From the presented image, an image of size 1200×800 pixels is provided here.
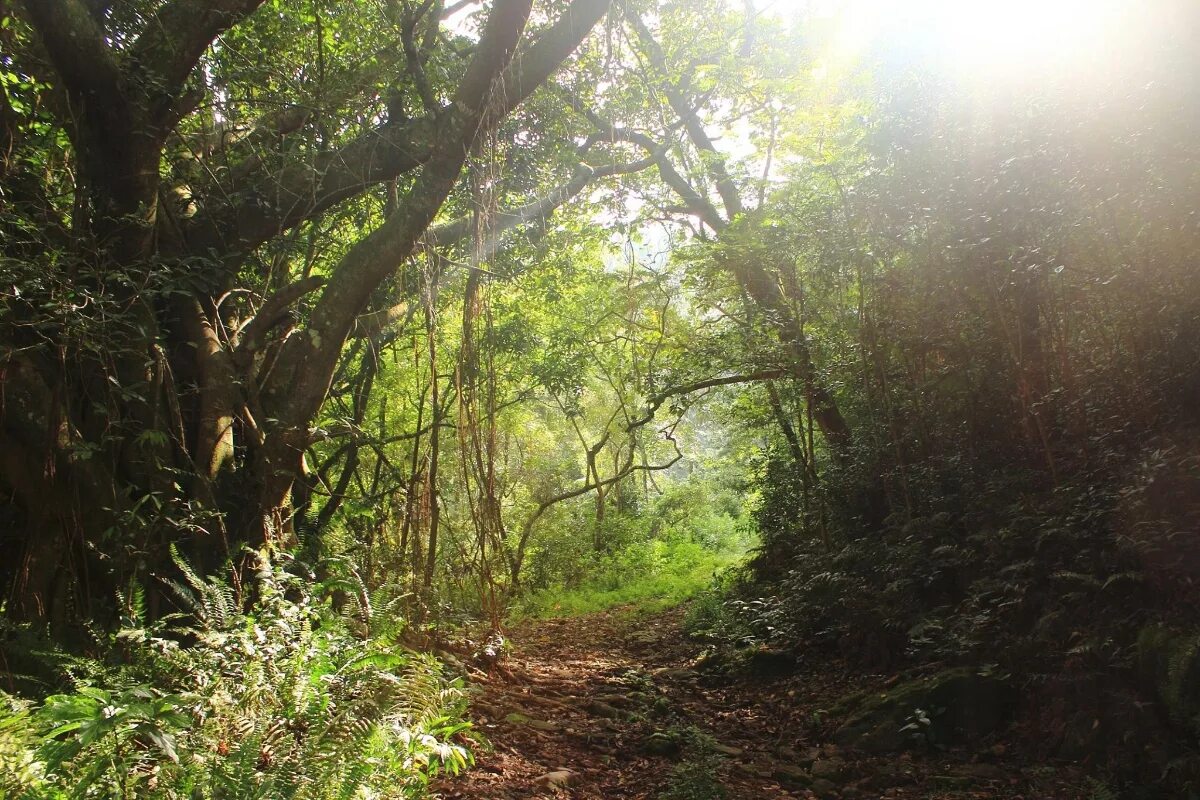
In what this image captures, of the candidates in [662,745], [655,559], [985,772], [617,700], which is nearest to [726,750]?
[662,745]

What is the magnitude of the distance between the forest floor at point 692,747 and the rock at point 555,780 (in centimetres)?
1

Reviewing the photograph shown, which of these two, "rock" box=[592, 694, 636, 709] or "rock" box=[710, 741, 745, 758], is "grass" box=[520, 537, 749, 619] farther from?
"rock" box=[710, 741, 745, 758]

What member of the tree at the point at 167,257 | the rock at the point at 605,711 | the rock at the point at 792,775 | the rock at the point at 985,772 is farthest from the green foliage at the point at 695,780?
the tree at the point at 167,257

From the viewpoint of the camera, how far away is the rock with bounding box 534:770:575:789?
3.91 metres

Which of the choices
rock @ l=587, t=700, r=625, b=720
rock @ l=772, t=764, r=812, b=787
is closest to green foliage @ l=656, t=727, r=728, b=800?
rock @ l=772, t=764, r=812, b=787

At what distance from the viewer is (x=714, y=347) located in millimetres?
9562

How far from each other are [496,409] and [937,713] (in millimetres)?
4124

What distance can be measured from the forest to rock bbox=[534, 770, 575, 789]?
0.04 metres

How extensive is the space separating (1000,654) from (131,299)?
20.2 feet

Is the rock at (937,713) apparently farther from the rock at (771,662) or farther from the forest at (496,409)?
the rock at (771,662)

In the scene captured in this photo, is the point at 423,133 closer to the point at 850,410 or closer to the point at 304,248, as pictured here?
the point at 304,248

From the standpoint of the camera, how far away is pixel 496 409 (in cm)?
634

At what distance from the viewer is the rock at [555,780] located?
3908mm

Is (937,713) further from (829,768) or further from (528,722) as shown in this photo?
(528,722)
